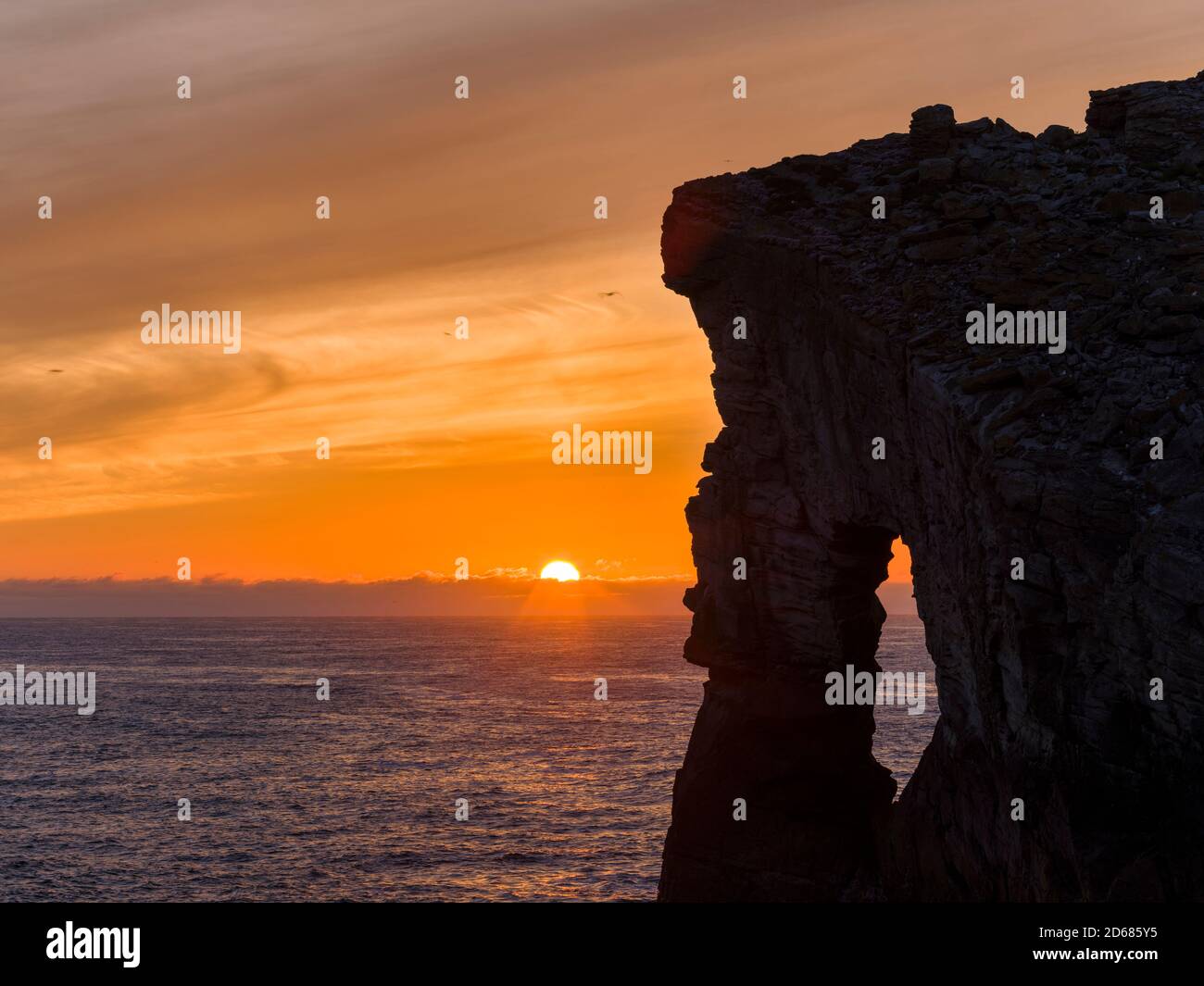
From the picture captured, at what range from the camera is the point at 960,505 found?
2883 centimetres

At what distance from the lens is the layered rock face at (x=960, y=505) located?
79.5 feet

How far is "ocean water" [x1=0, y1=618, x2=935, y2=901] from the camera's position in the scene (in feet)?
189

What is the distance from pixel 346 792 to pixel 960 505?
59.3m

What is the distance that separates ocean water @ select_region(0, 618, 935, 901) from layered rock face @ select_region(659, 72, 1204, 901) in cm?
1780

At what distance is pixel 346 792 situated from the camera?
78.0 m

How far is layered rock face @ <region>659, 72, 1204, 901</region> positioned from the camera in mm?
24219

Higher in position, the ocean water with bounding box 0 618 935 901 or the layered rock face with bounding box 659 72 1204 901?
the layered rock face with bounding box 659 72 1204 901

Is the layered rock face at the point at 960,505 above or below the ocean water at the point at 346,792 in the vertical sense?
above

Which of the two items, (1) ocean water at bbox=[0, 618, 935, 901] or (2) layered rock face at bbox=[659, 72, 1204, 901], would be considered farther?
(1) ocean water at bbox=[0, 618, 935, 901]

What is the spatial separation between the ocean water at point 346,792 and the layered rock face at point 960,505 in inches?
701

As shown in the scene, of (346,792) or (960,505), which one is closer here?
(960,505)

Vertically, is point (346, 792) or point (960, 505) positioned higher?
point (960, 505)

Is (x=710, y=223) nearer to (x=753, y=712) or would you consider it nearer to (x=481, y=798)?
(x=753, y=712)

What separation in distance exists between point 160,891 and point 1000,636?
45587mm
